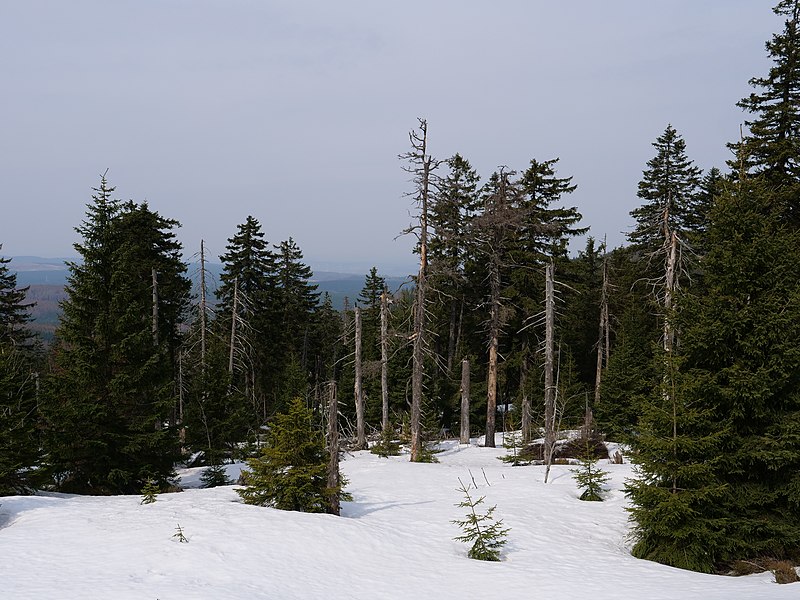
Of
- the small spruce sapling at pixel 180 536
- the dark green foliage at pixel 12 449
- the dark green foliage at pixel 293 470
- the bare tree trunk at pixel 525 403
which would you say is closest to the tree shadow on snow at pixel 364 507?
the dark green foliage at pixel 293 470

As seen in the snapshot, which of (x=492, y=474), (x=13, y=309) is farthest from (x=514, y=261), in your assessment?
(x=13, y=309)

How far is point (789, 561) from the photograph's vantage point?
11.0 meters

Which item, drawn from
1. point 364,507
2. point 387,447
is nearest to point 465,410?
point 387,447

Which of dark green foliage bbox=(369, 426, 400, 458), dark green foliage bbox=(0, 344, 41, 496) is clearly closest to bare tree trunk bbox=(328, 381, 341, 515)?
dark green foliage bbox=(0, 344, 41, 496)

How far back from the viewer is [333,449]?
13914mm

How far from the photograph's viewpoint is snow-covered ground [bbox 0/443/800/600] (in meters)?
9.23

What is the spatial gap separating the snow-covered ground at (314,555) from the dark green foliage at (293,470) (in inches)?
25.8

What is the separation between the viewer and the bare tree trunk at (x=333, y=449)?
13.8 metres

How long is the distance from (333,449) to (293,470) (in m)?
1.11

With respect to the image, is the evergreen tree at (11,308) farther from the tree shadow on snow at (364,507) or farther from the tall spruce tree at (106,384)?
the tree shadow on snow at (364,507)

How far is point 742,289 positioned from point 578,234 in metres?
20.1

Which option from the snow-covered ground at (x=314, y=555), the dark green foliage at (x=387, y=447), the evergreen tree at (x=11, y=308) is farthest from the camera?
the evergreen tree at (x=11, y=308)

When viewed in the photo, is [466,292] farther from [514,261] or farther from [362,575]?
[362,575]

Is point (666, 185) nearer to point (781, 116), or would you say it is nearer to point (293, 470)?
point (781, 116)
